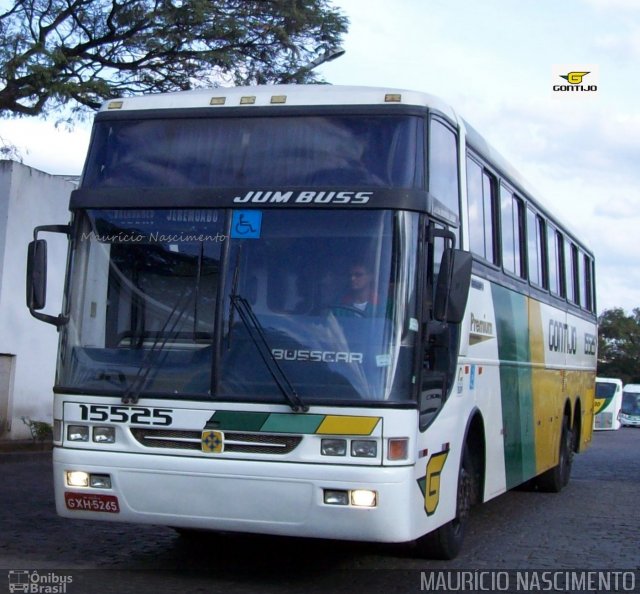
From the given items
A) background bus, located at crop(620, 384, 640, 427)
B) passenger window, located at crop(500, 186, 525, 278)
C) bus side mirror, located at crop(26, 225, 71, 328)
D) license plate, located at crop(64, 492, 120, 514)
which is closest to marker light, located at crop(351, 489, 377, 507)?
license plate, located at crop(64, 492, 120, 514)

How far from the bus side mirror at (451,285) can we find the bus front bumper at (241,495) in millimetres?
1106

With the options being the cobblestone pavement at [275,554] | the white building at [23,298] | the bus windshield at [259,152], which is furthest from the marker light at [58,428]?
the white building at [23,298]

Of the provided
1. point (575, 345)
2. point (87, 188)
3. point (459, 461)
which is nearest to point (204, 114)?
point (87, 188)

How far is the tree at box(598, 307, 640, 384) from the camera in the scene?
11475cm

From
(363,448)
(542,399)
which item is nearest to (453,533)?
(363,448)

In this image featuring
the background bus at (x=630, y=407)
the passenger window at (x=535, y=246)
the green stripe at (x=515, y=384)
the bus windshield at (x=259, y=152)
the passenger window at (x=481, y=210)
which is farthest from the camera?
the background bus at (x=630, y=407)

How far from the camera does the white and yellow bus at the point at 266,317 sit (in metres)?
7.25

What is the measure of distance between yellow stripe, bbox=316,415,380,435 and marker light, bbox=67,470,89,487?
1694mm

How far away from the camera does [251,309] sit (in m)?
7.48

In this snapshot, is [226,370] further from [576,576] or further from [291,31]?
[291,31]

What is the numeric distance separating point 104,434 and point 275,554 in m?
2.20

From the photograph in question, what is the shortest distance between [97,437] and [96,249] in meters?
1.34

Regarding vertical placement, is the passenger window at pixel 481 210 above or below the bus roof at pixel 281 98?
below

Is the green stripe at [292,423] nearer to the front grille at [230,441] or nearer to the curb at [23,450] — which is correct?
the front grille at [230,441]
